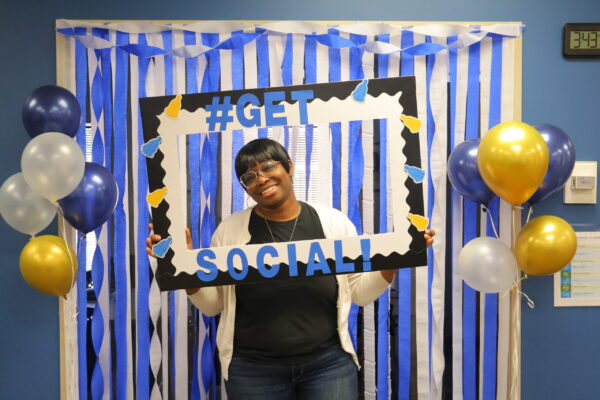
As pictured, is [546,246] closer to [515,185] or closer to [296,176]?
[515,185]

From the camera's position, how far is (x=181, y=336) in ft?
7.33

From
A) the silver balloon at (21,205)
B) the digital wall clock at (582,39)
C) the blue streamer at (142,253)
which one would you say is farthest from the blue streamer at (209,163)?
the digital wall clock at (582,39)

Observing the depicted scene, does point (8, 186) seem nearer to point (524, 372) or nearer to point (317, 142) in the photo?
point (317, 142)

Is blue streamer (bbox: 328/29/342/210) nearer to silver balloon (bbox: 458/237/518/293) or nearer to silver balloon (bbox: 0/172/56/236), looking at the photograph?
silver balloon (bbox: 458/237/518/293)

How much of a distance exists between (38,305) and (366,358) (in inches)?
60.9

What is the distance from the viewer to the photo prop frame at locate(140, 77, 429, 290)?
1667mm

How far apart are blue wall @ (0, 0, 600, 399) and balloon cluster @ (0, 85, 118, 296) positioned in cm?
42

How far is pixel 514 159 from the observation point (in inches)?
67.2

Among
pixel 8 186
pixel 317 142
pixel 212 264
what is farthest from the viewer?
pixel 317 142

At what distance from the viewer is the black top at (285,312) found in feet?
5.37

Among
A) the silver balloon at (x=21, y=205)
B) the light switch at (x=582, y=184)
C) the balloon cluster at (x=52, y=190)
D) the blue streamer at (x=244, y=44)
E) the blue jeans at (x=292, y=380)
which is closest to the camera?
the blue jeans at (x=292, y=380)

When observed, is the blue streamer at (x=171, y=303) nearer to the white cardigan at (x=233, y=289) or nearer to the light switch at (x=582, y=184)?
the white cardigan at (x=233, y=289)

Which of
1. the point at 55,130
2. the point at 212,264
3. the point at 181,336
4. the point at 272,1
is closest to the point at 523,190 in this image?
the point at 212,264

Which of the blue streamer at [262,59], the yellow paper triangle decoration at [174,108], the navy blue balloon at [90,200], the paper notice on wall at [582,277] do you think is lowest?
the paper notice on wall at [582,277]
